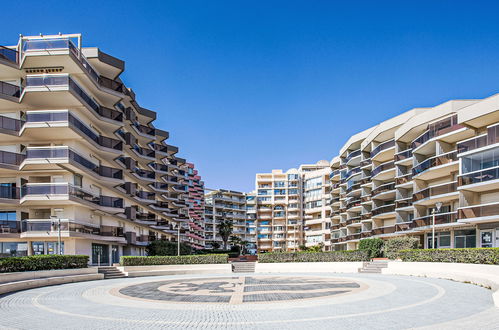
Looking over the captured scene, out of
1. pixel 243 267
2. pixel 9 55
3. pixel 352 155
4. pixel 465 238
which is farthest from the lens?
pixel 352 155

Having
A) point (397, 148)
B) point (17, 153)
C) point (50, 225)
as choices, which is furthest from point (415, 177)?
point (17, 153)

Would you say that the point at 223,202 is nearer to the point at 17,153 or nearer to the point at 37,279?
the point at 17,153

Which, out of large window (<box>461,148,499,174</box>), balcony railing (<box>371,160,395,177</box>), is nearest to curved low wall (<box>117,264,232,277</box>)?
large window (<box>461,148,499,174</box>)

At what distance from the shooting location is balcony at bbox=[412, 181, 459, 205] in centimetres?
4238

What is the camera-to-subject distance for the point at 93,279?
114 ft

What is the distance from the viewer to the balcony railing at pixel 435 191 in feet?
139

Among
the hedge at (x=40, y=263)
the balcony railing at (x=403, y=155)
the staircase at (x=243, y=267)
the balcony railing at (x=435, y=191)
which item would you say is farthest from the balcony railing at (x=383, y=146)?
the hedge at (x=40, y=263)

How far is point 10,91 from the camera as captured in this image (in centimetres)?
4062

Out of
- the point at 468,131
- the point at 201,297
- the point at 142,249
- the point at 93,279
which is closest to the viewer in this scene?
the point at 201,297

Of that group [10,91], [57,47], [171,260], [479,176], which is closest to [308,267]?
[171,260]

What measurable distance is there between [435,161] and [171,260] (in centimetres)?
2931

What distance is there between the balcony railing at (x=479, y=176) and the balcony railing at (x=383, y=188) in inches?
767

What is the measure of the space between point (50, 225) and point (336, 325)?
34885mm

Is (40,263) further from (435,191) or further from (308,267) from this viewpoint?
(435,191)
